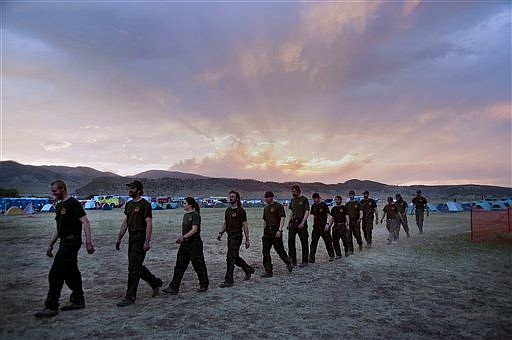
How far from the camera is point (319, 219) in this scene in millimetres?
10625

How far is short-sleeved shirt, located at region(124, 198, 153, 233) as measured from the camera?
673 centimetres

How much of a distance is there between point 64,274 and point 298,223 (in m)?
5.98

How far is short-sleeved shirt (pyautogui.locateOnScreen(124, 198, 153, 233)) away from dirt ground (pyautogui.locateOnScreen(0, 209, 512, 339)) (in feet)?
4.49

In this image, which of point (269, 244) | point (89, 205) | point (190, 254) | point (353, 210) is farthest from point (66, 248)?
point (89, 205)

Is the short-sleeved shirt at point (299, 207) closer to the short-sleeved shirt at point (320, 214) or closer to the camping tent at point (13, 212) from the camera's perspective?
the short-sleeved shirt at point (320, 214)

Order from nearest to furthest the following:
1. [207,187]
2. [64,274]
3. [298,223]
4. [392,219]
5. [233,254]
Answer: [64,274] → [233,254] → [298,223] → [392,219] → [207,187]

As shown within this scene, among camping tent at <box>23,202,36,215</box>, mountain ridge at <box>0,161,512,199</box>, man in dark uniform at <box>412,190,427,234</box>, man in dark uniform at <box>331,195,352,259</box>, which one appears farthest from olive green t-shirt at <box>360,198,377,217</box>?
mountain ridge at <box>0,161,512,199</box>

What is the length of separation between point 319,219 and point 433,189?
167 metres

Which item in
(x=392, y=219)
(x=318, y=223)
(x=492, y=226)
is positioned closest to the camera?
(x=318, y=223)

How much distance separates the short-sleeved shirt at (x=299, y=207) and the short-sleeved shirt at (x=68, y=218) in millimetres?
5688

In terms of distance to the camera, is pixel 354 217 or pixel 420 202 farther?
pixel 420 202

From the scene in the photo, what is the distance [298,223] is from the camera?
10.1 m

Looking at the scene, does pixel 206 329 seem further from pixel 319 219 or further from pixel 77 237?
pixel 319 219

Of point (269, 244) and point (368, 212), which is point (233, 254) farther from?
point (368, 212)
